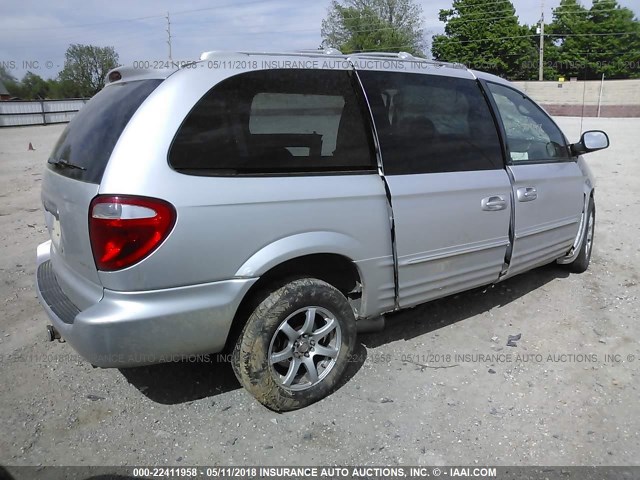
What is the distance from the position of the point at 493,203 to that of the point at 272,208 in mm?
1722

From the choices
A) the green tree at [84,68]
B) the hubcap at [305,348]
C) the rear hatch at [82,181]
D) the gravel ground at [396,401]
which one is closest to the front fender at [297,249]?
the hubcap at [305,348]

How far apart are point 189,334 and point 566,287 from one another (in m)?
3.65

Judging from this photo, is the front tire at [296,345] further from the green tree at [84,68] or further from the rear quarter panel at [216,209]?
the green tree at [84,68]

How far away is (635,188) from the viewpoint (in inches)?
356

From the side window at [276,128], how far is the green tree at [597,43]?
6918 cm

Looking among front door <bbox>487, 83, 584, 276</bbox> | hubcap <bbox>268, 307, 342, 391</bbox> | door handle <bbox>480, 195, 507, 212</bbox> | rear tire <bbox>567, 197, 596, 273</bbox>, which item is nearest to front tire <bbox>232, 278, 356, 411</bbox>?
hubcap <bbox>268, 307, 342, 391</bbox>

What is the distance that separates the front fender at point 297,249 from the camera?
263cm

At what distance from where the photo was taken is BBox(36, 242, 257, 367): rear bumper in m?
2.41

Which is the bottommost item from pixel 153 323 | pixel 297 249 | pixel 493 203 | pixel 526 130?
pixel 153 323

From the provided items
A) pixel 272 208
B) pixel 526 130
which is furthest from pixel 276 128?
pixel 526 130

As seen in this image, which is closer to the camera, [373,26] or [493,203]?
[493,203]

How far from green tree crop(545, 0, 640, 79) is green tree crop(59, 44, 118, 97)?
5081 cm

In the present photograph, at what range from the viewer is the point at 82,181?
101 inches

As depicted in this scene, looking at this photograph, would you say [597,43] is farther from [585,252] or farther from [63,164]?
[63,164]
